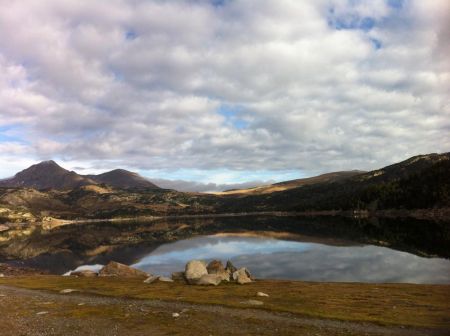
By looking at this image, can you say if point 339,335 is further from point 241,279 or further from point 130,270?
point 130,270

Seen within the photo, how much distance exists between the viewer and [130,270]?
77938 millimetres

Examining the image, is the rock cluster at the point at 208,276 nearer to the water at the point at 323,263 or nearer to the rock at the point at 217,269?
the rock at the point at 217,269

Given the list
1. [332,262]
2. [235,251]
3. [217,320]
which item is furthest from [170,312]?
[235,251]

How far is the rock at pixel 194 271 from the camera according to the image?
193 feet

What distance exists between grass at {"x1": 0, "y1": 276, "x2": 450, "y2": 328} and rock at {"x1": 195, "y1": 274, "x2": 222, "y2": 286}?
5.49ft

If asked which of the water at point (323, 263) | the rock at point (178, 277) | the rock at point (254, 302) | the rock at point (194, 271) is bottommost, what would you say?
the water at point (323, 263)

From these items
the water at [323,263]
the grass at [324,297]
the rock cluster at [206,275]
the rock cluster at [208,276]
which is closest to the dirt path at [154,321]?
the grass at [324,297]

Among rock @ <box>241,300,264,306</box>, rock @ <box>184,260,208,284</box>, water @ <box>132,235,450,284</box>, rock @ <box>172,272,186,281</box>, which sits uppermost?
rock @ <box>184,260,208,284</box>

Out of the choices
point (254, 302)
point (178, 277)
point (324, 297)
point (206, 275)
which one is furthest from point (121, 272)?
point (324, 297)

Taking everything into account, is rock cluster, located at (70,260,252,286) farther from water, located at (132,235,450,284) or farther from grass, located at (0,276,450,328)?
water, located at (132,235,450,284)

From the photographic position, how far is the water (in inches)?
2704

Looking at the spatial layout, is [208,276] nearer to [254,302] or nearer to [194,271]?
[194,271]

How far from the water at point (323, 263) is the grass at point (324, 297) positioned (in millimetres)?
15448

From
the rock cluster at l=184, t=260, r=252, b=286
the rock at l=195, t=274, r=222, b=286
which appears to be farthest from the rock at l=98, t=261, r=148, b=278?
the rock at l=195, t=274, r=222, b=286
